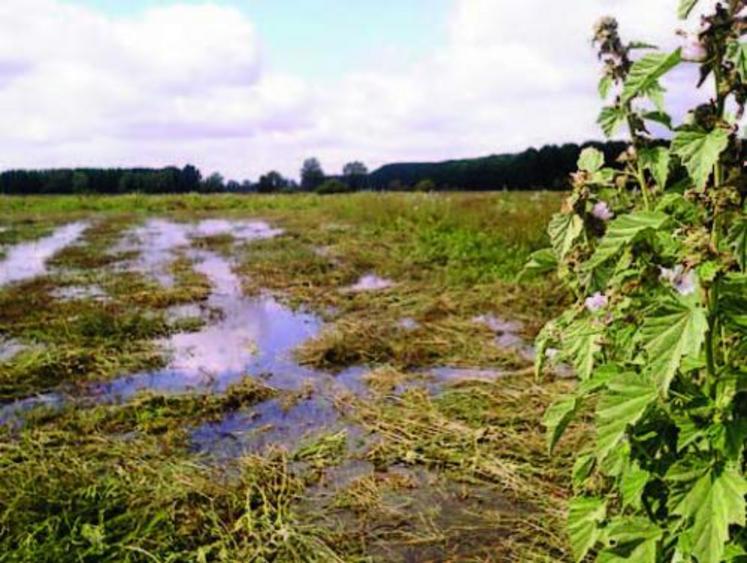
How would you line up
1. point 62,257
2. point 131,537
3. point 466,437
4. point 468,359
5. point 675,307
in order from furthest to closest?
1. point 62,257
2. point 468,359
3. point 466,437
4. point 131,537
5. point 675,307

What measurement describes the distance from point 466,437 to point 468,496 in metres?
0.68

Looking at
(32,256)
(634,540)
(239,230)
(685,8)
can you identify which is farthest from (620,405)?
(239,230)

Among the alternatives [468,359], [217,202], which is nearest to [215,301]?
[468,359]

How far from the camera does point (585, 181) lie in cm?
208

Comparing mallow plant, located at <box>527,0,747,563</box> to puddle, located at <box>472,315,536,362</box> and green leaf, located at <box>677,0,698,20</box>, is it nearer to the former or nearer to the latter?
green leaf, located at <box>677,0,698,20</box>

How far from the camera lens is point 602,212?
2.15 metres

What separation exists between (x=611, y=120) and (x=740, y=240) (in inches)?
27.6

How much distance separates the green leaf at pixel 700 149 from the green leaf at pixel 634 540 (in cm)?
96

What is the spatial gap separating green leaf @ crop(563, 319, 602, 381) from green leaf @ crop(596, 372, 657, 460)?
276 millimetres

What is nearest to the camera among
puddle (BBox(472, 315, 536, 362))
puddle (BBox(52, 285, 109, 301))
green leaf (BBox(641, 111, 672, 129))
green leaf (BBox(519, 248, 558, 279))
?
green leaf (BBox(641, 111, 672, 129))

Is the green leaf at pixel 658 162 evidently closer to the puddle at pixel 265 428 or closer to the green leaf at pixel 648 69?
the green leaf at pixel 648 69

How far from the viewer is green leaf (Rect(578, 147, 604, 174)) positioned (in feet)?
7.21

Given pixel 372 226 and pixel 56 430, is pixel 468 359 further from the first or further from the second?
pixel 372 226

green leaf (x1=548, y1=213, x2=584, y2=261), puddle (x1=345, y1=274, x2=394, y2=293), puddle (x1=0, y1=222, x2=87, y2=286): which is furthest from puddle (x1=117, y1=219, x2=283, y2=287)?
green leaf (x1=548, y1=213, x2=584, y2=261)
